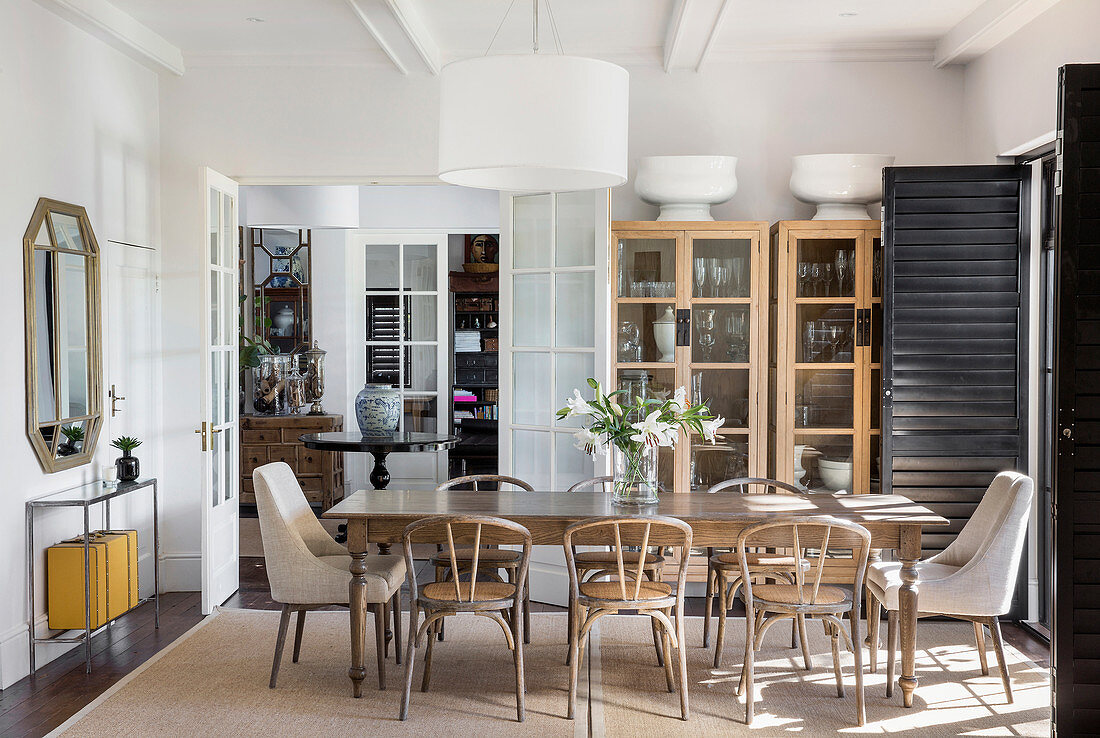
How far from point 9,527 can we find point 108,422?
0.96 metres

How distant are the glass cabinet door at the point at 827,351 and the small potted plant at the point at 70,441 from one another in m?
3.49

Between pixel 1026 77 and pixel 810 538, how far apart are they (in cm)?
246

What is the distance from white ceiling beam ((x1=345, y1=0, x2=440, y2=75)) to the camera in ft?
14.0

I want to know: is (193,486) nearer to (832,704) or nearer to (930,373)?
(832,704)

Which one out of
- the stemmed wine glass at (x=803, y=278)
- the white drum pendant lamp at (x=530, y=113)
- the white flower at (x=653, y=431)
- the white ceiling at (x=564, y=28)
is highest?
the white ceiling at (x=564, y=28)

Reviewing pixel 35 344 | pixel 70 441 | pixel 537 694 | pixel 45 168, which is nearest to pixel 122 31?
pixel 45 168

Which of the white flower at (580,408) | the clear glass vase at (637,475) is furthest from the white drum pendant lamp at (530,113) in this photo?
the clear glass vase at (637,475)

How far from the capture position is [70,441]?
14.3 feet

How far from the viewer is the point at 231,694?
3.74 m

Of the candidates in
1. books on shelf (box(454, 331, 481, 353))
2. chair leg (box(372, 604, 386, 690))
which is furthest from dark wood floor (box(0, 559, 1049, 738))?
books on shelf (box(454, 331, 481, 353))

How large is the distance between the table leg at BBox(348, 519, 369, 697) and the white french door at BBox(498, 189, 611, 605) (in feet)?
5.19

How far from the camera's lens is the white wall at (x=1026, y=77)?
3.86m

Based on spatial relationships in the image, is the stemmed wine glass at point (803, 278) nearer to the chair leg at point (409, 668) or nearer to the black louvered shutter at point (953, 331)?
the black louvered shutter at point (953, 331)

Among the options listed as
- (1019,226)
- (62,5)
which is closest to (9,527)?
(62,5)
